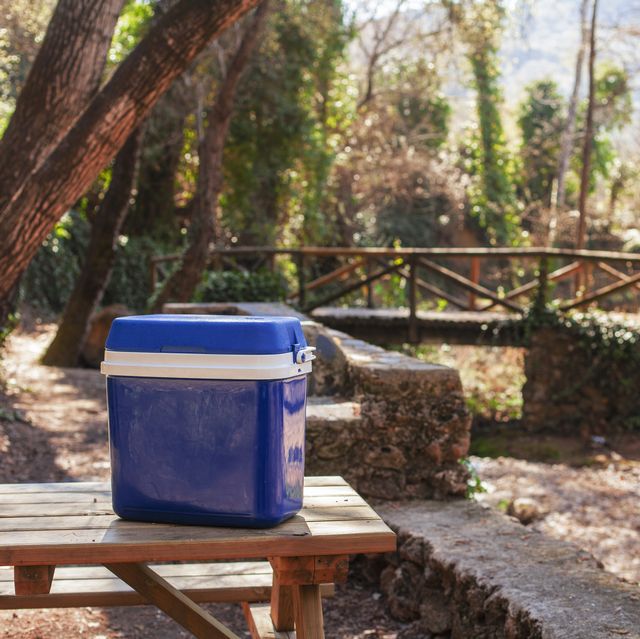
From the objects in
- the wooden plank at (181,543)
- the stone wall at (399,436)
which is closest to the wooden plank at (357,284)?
the stone wall at (399,436)

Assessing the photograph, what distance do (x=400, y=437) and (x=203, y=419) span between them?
2.45 metres

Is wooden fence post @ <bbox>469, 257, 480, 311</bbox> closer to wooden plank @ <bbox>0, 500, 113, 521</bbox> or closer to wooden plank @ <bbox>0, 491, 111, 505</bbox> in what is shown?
wooden plank @ <bbox>0, 491, 111, 505</bbox>

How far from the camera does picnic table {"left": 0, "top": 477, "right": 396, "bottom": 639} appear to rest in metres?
2.10

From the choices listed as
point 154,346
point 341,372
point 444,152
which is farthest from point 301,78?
point 154,346

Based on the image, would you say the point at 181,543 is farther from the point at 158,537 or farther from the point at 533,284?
the point at 533,284

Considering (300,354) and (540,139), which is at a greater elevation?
(540,139)

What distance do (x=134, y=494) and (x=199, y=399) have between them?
0.29 m

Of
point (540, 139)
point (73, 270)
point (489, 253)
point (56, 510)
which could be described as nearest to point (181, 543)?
point (56, 510)

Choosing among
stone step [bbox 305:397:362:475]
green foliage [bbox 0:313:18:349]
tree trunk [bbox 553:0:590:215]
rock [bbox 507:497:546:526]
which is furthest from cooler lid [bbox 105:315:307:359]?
tree trunk [bbox 553:0:590:215]

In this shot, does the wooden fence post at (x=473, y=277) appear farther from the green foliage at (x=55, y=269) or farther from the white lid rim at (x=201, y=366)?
the white lid rim at (x=201, y=366)

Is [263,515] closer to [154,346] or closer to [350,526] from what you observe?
[350,526]

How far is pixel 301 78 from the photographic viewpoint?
15.8 meters

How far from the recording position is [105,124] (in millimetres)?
5078

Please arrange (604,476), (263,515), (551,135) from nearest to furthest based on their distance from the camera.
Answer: (263,515), (604,476), (551,135)
